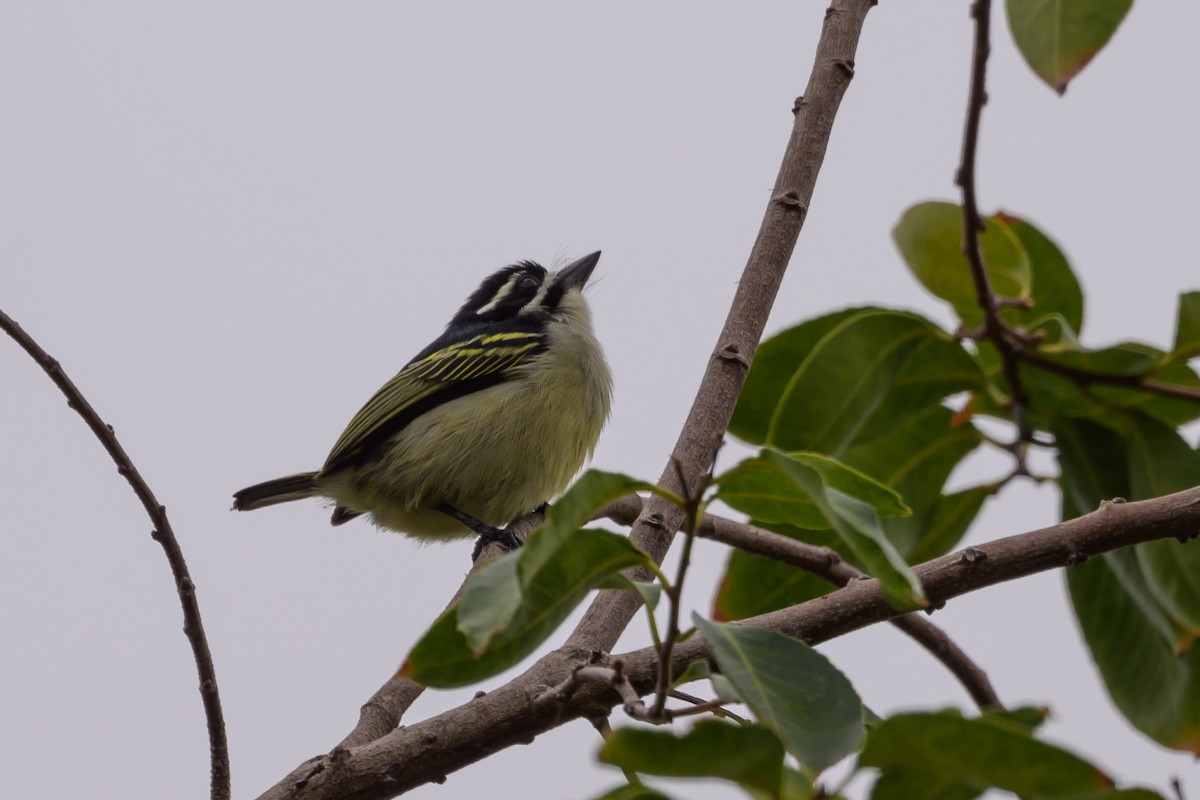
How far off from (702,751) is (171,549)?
1.58 m

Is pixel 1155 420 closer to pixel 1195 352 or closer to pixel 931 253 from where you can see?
pixel 1195 352

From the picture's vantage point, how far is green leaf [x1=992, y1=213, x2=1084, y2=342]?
2139 millimetres

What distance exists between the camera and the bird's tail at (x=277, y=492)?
5430 millimetres

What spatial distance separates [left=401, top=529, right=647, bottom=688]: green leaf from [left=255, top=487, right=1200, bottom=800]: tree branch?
0.25 metres

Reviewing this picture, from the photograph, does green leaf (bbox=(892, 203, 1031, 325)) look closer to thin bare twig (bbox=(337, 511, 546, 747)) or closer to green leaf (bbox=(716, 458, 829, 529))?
green leaf (bbox=(716, 458, 829, 529))

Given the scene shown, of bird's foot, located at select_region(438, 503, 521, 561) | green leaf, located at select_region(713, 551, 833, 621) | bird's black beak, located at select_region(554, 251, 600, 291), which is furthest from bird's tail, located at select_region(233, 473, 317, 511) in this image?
green leaf, located at select_region(713, 551, 833, 621)

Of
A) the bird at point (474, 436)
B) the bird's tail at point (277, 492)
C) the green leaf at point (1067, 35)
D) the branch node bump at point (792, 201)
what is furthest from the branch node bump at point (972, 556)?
the bird's tail at point (277, 492)

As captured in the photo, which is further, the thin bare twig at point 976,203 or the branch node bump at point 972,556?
the branch node bump at point 972,556

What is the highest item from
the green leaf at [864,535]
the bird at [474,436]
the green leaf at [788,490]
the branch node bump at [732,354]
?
the bird at [474,436]

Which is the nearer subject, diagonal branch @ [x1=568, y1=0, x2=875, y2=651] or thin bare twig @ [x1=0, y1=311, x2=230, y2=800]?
thin bare twig @ [x1=0, y1=311, x2=230, y2=800]

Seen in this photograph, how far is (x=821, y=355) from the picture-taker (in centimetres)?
187

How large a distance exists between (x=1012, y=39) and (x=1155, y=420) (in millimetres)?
773

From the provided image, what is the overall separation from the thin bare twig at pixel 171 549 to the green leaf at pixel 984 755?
153 cm

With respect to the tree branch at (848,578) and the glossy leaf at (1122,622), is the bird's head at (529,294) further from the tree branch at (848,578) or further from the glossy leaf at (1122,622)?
the glossy leaf at (1122,622)
